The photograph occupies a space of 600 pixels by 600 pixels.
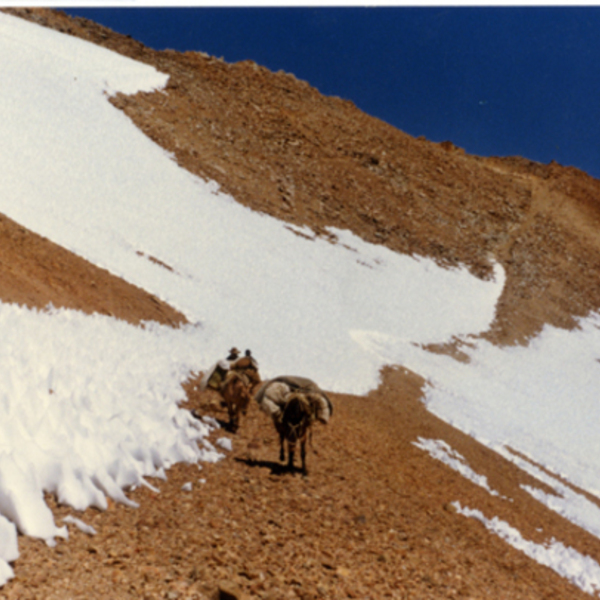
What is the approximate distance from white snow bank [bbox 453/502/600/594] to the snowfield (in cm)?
5

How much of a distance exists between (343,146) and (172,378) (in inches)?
1476

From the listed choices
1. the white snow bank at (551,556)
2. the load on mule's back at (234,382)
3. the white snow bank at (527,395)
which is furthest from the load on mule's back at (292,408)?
the white snow bank at (527,395)

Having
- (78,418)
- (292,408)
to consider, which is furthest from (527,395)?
(78,418)

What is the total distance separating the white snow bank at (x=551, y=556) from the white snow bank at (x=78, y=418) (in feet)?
18.1

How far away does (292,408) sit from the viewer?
8414 mm

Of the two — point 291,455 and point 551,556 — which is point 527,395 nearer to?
point 551,556

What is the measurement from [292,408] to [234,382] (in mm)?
1503

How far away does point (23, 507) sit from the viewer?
4.16 metres

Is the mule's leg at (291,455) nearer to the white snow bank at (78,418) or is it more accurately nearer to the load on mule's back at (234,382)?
the white snow bank at (78,418)

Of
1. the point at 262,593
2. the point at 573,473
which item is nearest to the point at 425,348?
the point at 573,473

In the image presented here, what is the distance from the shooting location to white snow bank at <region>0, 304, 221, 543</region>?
4648 millimetres

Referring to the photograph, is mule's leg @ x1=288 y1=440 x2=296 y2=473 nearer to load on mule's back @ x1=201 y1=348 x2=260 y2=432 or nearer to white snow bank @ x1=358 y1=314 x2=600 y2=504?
load on mule's back @ x1=201 y1=348 x2=260 y2=432

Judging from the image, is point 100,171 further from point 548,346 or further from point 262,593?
point 548,346

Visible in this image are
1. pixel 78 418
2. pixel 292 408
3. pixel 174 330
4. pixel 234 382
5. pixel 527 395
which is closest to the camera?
pixel 78 418
